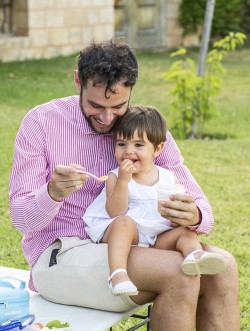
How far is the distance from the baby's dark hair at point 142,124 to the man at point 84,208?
42 millimetres

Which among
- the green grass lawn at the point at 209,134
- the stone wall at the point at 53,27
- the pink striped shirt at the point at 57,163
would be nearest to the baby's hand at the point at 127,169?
the pink striped shirt at the point at 57,163

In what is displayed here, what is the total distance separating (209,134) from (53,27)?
5.23 metres

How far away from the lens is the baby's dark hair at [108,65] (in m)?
3.56

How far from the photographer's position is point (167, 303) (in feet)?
10.9

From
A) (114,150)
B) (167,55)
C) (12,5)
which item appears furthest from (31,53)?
(114,150)

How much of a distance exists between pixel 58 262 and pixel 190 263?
58 centimetres

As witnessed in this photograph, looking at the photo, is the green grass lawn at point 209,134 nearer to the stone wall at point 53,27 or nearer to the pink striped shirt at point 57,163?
the stone wall at point 53,27

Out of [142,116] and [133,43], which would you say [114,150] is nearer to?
[142,116]

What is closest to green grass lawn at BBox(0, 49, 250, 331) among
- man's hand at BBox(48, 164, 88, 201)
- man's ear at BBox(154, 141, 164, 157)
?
man's ear at BBox(154, 141, 164, 157)

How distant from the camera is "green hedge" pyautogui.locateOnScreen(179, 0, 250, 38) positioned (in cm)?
1717

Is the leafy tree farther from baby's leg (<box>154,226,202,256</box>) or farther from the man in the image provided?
baby's leg (<box>154,226,202,256</box>)

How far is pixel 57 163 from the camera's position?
3.72 metres

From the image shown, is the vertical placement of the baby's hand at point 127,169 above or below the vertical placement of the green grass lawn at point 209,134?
above

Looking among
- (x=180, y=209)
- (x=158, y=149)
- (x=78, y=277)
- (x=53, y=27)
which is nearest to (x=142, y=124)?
(x=158, y=149)
